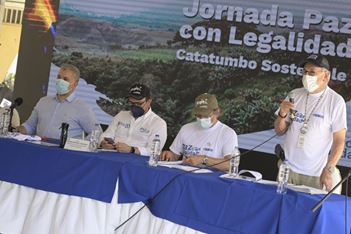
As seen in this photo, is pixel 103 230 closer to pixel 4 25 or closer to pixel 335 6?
pixel 335 6

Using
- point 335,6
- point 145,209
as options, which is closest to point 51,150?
point 145,209

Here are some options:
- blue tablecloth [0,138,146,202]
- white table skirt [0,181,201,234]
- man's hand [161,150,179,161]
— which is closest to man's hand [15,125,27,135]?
blue tablecloth [0,138,146,202]

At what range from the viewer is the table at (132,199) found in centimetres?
266

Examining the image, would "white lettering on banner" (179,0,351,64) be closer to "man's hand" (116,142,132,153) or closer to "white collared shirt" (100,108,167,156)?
"white collared shirt" (100,108,167,156)

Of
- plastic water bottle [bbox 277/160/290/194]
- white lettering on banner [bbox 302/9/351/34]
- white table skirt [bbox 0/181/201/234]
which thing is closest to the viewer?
plastic water bottle [bbox 277/160/290/194]

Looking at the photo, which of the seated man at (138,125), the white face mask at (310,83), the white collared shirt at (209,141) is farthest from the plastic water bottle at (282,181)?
the seated man at (138,125)

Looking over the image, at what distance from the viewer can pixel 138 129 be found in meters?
4.39

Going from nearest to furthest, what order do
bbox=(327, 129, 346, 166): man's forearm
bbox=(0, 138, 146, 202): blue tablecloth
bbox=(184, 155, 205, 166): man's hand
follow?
bbox=(0, 138, 146, 202): blue tablecloth → bbox=(327, 129, 346, 166): man's forearm → bbox=(184, 155, 205, 166): man's hand

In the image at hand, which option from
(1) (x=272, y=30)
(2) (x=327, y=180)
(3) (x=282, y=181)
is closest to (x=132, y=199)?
(3) (x=282, y=181)

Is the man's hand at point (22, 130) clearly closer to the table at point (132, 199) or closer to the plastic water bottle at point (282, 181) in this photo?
the table at point (132, 199)

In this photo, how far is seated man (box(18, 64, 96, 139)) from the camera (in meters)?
4.40

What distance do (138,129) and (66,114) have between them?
58 centimetres

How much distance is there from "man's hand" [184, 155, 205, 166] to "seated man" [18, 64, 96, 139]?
1055 millimetres

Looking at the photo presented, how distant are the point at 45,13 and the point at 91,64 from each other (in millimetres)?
890
